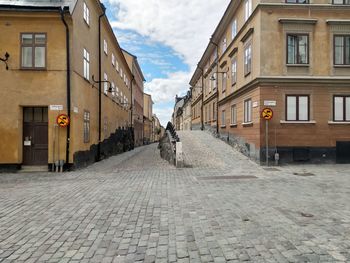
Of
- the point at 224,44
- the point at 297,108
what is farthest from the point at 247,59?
the point at 224,44

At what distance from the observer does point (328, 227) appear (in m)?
5.85

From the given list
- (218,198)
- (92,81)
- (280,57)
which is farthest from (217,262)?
(92,81)

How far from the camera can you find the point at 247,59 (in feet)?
63.9

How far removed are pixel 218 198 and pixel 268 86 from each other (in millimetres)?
10010

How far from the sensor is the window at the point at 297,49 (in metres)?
17.2

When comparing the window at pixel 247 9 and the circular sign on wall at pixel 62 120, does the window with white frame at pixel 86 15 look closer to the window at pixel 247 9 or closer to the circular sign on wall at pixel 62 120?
the circular sign on wall at pixel 62 120

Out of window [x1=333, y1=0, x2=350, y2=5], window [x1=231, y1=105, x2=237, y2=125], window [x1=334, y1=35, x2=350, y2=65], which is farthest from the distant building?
window [x1=333, y1=0, x2=350, y2=5]

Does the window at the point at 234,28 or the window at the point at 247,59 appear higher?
the window at the point at 234,28

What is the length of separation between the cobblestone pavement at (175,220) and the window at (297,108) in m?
5.86

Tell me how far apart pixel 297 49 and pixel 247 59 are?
3.07 meters

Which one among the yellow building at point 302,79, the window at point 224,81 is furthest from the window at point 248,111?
the window at point 224,81

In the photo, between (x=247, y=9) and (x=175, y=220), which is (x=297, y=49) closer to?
(x=247, y=9)

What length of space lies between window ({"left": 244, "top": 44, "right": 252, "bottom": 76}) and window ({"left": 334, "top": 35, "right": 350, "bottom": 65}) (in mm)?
4371

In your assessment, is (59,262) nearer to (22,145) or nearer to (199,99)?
(22,145)
